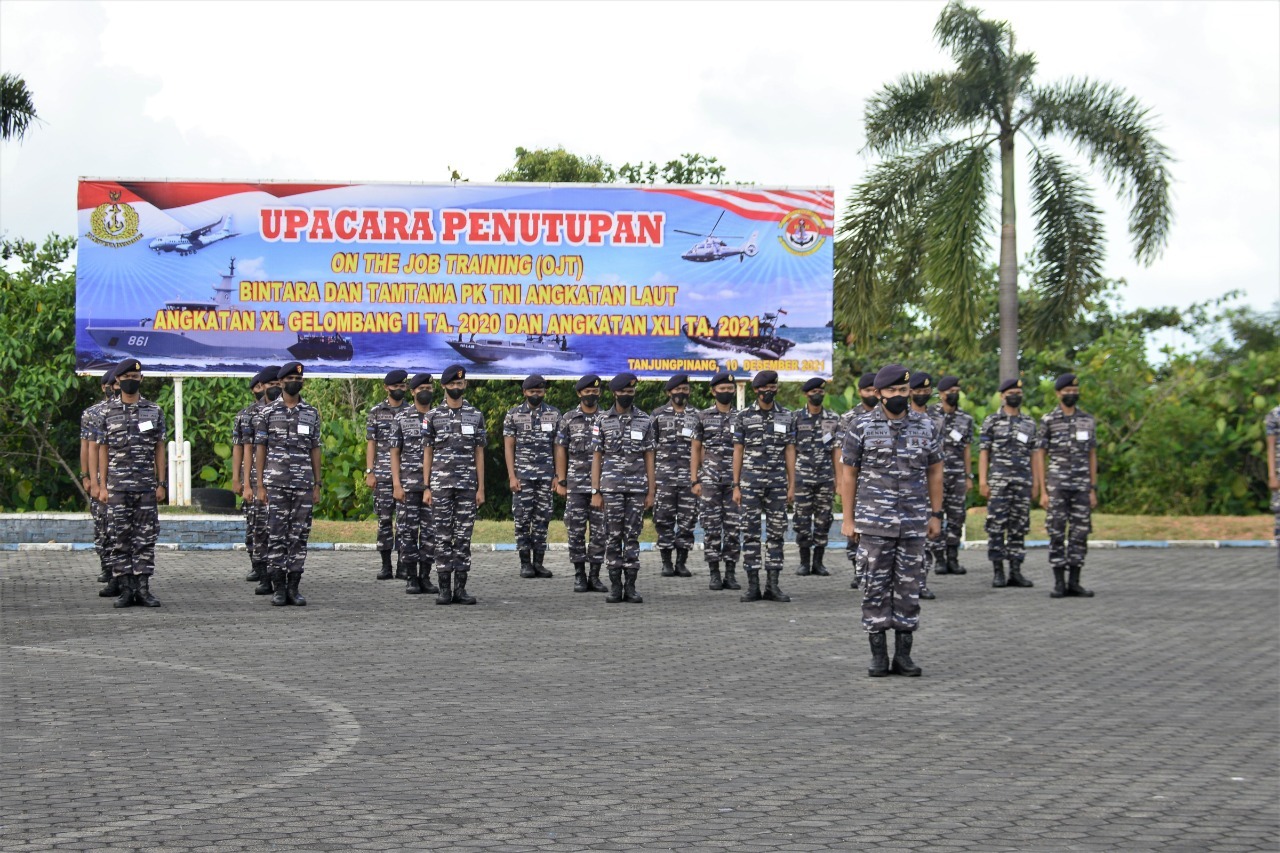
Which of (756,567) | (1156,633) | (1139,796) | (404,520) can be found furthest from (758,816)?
(404,520)

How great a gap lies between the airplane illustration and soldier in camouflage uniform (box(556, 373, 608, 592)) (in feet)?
26.9

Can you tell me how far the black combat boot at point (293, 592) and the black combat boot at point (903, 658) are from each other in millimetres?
5712

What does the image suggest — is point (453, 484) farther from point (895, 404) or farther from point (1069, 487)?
point (1069, 487)

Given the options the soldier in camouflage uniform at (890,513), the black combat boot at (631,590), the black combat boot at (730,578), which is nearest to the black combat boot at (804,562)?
the black combat boot at (730,578)

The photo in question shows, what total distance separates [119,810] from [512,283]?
16.6 metres

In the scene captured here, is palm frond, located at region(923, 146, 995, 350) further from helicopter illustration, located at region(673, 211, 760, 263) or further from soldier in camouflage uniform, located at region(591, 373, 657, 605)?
soldier in camouflage uniform, located at region(591, 373, 657, 605)

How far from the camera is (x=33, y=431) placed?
25750mm

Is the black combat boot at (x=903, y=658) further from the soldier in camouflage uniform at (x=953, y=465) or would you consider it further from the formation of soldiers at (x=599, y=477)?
the soldier in camouflage uniform at (x=953, y=465)

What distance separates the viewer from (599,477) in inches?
570

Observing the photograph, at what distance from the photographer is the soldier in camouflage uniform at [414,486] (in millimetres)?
14453

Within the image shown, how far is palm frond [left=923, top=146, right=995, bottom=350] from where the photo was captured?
78.0ft

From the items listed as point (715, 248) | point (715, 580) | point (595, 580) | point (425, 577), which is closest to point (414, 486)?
point (425, 577)

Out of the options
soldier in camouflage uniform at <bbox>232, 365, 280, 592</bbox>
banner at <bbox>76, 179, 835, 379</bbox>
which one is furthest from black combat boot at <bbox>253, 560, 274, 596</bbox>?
banner at <bbox>76, 179, 835, 379</bbox>

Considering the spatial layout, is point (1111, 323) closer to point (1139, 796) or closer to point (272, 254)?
point (272, 254)
